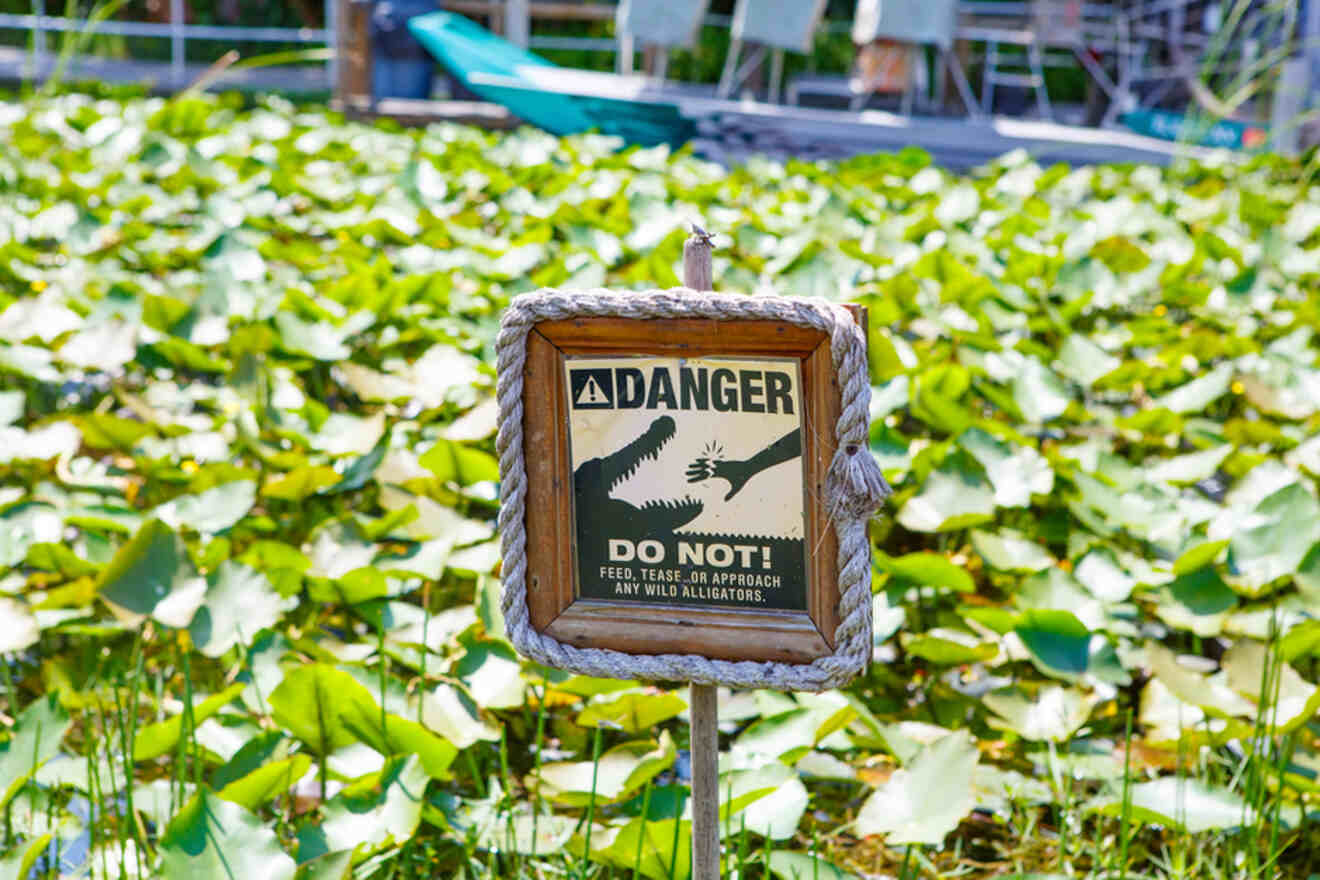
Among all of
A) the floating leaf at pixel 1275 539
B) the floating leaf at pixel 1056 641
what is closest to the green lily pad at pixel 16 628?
the floating leaf at pixel 1056 641

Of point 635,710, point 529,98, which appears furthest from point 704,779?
point 529,98

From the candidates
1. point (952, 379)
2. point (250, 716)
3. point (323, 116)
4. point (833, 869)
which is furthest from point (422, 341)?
point (323, 116)

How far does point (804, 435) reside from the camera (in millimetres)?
584

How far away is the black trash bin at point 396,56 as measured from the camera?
495 centimetres

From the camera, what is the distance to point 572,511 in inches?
24.5

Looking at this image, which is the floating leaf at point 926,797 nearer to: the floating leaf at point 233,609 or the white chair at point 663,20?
the floating leaf at point 233,609

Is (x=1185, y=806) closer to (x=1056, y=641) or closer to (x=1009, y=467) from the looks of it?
(x=1056, y=641)

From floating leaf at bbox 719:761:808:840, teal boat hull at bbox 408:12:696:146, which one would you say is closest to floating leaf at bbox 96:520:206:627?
floating leaf at bbox 719:761:808:840

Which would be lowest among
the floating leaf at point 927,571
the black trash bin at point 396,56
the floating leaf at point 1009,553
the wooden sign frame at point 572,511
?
the floating leaf at point 1009,553

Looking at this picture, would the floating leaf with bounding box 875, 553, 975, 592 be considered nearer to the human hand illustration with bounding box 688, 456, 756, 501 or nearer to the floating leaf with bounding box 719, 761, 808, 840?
the floating leaf with bounding box 719, 761, 808, 840

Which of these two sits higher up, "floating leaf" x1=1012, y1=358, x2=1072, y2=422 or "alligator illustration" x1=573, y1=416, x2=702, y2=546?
"alligator illustration" x1=573, y1=416, x2=702, y2=546

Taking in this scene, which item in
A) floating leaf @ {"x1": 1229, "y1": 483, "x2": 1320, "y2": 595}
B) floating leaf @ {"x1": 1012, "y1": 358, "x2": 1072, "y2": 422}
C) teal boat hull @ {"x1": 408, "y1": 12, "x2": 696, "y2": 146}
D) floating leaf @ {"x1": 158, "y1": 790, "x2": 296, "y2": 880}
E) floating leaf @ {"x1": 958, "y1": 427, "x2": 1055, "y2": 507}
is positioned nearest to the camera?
floating leaf @ {"x1": 158, "y1": 790, "x2": 296, "y2": 880}

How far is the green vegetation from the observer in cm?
80

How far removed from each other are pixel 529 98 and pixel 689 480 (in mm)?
4204
